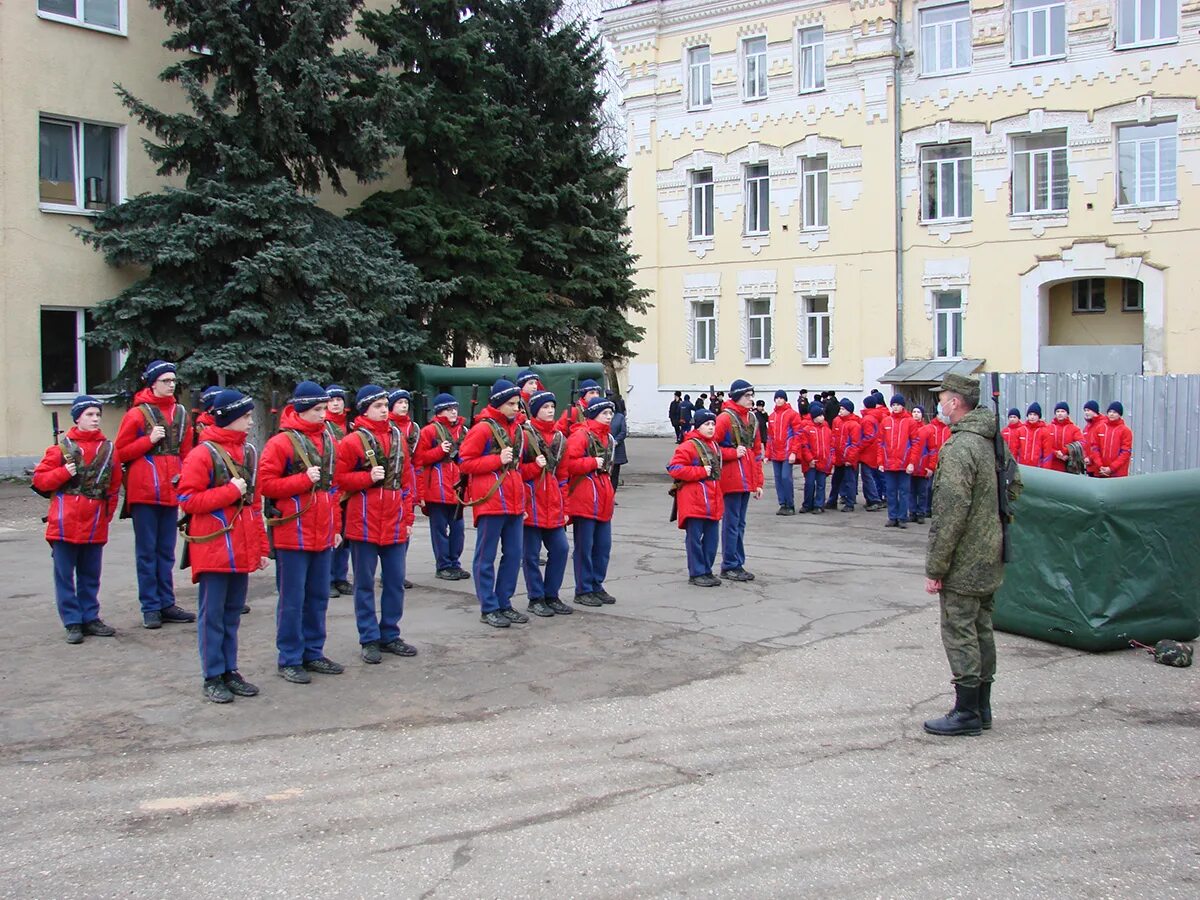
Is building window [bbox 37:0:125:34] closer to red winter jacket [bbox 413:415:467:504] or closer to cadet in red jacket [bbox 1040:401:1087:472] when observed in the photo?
red winter jacket [bbox 413:415:467:504]

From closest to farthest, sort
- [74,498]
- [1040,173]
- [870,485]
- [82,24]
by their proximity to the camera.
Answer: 1. [74,498]
2. [870,485]
3. [82,24]
4. [1040,173]

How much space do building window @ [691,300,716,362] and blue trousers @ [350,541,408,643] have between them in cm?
3027

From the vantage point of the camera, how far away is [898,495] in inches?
696

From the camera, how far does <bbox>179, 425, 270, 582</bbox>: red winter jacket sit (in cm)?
730

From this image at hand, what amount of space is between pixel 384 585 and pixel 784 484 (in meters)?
11.8

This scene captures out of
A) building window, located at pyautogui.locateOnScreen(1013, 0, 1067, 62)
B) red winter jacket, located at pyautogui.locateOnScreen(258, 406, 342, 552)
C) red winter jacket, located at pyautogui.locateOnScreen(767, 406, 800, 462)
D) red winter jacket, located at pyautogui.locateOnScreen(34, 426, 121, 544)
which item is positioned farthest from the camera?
building window, located at pyautogui.locateOnScreen(1013, 0, 1067, 62)

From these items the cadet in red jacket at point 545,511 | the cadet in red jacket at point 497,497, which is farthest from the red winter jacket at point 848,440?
the cadet in red jacket at point 497,497

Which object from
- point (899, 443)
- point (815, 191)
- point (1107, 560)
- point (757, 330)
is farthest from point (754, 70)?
point (1107, 560)

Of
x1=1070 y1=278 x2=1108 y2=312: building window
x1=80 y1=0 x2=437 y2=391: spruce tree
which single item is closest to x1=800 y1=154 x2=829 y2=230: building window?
x1=1070 y1=278 x2=1108 y2=312: building window

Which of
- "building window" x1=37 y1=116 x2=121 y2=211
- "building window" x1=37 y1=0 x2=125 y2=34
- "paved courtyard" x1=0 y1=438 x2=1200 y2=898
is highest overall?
"building window" x1=37 y1=0 x2=125 y2=34

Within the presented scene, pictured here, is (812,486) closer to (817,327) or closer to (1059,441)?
(1059,441)

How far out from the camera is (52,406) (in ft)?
68.7

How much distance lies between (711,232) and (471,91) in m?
16.7

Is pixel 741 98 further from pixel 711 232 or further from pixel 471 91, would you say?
pixel 471 91
